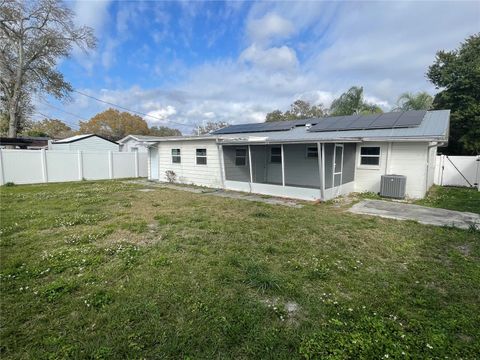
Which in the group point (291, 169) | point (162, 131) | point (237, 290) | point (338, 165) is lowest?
point (237, 290)

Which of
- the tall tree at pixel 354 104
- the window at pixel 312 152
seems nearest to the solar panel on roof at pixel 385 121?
the window at pixel 312 152

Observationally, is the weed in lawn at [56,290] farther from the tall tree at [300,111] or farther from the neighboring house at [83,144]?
the tall tree at [300,111]

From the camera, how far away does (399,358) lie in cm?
216

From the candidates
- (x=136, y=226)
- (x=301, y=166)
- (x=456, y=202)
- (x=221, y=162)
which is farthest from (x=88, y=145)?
(x=456, y=202)

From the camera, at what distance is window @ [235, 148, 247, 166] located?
12.3 m

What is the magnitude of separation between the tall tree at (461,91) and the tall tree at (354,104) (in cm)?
451

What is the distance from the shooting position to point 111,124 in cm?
4541

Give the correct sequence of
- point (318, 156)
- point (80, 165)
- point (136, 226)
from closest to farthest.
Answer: point (136, 226)
point (318, 156)
point (80, 165)

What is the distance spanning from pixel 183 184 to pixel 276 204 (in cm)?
652

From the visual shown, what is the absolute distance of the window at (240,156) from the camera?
1231 cm

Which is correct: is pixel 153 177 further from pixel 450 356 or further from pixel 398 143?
pixel 450 356

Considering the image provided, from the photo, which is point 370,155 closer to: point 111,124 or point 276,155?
point 276,155

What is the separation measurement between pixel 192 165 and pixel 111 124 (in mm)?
39085

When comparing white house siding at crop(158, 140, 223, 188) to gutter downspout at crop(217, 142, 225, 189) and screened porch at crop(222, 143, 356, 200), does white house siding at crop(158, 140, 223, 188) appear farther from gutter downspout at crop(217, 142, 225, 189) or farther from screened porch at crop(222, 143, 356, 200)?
screened porch at crop(222, 143, 356, 200)
